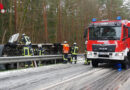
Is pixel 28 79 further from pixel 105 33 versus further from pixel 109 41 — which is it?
pixel 105 33

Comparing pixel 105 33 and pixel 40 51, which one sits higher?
pixel 105 33

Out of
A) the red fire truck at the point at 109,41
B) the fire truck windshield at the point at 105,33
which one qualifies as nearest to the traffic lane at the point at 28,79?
the red fire truck at the point at 109,41

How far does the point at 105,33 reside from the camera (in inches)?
439

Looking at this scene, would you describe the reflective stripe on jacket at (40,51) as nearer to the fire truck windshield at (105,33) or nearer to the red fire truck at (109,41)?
the red fire truck at (109,41)

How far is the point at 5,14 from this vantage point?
26.4 m

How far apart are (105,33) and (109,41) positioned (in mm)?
617

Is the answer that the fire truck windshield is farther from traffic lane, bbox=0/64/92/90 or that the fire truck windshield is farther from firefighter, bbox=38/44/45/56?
firefighter, bbox=38/44/45/56

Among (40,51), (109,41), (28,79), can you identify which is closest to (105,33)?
(109,41)

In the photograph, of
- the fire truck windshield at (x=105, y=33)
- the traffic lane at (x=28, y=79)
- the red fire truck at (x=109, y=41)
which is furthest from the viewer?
the fire truck windshield at (x=105, y=33)

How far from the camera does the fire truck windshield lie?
1080cm

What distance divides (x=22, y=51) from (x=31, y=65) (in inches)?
65.9

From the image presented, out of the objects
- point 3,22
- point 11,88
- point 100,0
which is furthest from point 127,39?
point 100,0

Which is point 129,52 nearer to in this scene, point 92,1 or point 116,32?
point 116,32

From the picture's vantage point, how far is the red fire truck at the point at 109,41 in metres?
10.6
